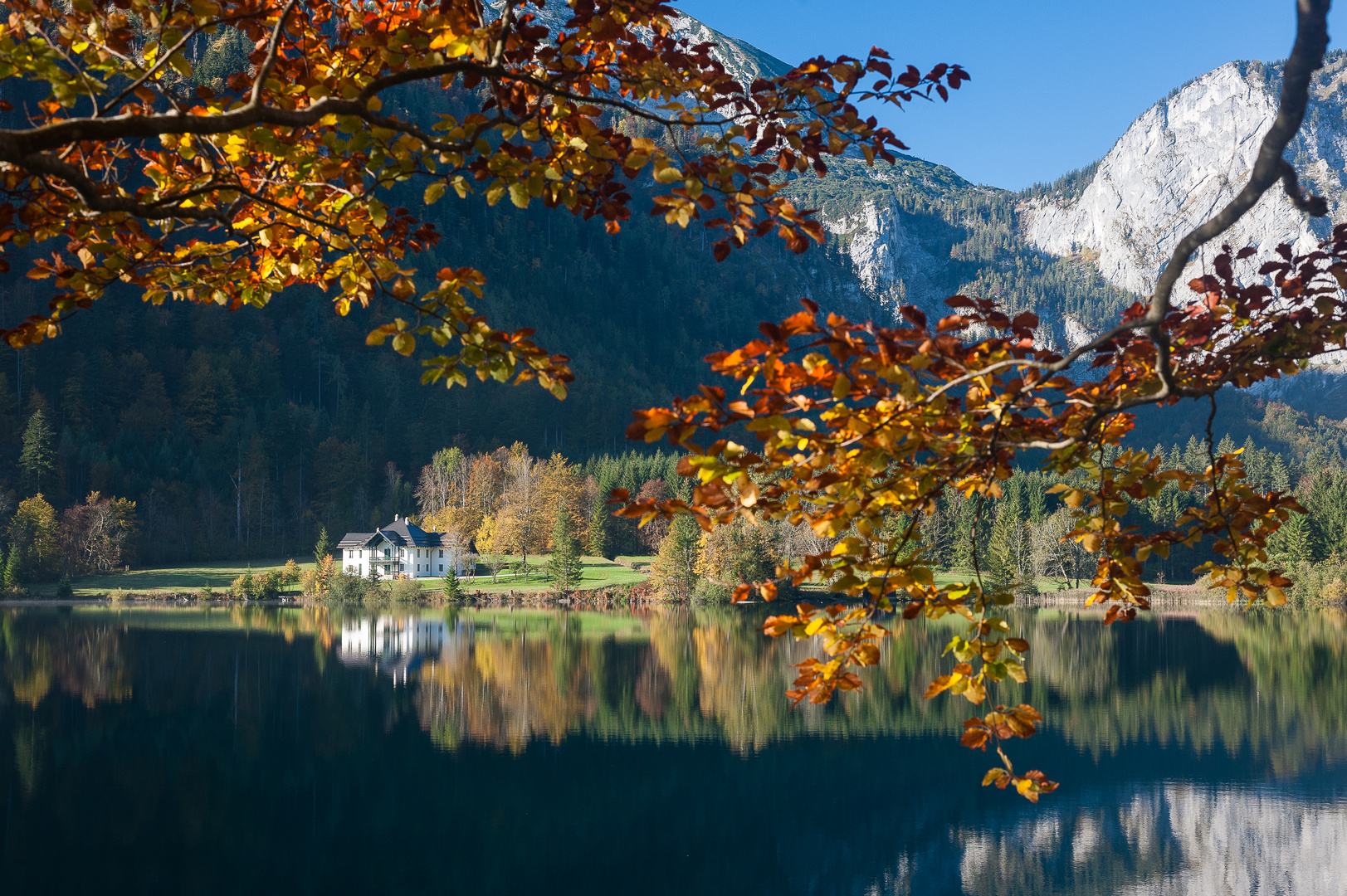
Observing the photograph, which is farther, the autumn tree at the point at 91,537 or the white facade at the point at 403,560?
the white facade at the point at 403,560

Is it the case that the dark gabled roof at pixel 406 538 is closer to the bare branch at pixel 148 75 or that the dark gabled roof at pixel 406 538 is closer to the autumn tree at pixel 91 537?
the autumn tree at pixel 91 537

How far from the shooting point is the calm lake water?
18500mm

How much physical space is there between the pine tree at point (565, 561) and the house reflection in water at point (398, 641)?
10933mm

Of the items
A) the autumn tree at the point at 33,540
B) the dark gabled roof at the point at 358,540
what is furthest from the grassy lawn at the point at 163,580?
the dark gabled roof at the point at 358,540

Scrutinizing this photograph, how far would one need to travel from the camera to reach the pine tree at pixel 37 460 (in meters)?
87.1

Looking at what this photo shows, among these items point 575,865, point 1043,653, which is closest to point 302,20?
point 575,865

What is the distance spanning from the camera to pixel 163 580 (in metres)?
73.8

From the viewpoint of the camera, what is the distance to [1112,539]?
13.9 feet

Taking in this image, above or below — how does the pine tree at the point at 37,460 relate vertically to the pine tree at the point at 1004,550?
above

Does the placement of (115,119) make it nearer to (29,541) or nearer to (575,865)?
(575,865)

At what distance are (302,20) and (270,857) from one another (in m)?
18.9

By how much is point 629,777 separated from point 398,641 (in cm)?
2735

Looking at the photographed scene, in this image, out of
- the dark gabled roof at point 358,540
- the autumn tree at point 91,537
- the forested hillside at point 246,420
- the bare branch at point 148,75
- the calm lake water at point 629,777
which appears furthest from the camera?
the forested hillside at point 246,420

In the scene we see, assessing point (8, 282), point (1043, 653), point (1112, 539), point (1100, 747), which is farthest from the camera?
point (8, 282)
